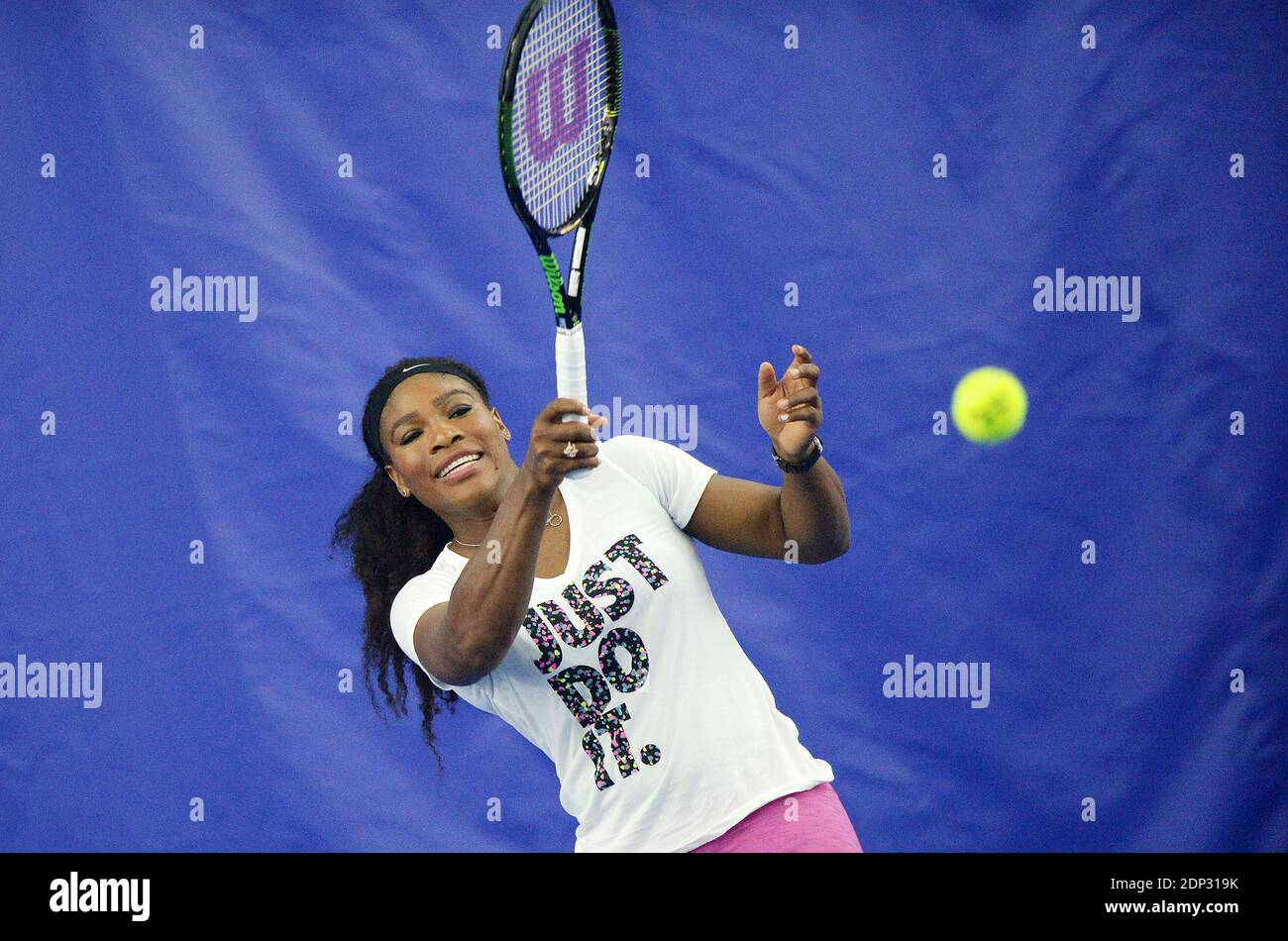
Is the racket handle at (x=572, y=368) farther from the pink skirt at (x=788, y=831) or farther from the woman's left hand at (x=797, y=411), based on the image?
the pink skirt at (x=788, y=831)

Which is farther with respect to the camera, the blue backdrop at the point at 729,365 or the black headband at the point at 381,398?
the blue backdrop at the point at 729,365

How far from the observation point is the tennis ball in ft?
10.1

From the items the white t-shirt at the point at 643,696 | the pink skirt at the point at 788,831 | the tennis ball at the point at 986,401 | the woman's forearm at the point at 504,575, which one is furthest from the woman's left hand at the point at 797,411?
the tennis ball at the point at 986,401

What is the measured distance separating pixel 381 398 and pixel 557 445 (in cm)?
54

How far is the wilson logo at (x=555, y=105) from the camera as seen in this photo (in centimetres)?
198

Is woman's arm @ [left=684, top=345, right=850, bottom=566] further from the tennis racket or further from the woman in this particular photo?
the tennis racket

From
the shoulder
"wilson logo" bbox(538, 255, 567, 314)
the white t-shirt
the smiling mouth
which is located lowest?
the white t-shirt

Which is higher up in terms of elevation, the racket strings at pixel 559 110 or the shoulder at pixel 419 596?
the racket strings at pixel 559 110

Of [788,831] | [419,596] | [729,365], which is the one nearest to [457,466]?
[419,596]

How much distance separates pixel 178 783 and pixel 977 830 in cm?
167

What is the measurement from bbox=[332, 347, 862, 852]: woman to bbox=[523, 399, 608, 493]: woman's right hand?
1cm

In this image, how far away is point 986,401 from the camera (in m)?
3.07

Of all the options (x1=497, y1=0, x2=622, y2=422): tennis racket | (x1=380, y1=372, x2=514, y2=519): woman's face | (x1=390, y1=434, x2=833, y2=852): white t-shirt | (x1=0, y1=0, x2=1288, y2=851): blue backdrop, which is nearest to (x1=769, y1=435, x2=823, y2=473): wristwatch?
(x1=390, y1=434, x2=833, y2=852): white t-shirt

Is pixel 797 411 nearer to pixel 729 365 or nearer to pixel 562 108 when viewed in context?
pixel 562 108
